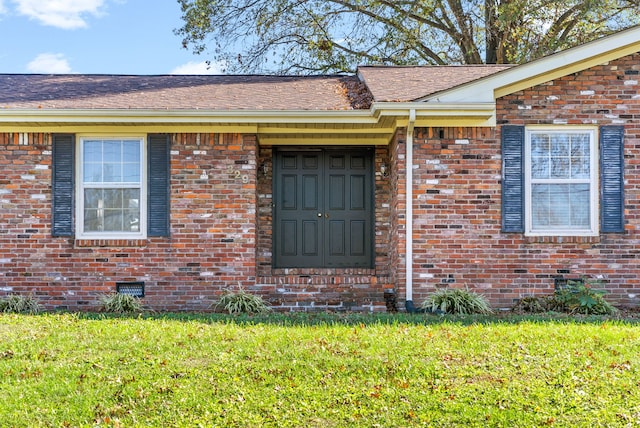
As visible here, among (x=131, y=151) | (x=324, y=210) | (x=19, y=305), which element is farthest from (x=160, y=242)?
(x=324, y=210)

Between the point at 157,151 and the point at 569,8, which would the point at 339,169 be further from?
the point at 569,8

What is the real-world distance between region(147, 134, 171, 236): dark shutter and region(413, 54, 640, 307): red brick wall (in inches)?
137

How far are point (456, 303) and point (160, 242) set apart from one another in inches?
163

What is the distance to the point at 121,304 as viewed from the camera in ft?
29.3

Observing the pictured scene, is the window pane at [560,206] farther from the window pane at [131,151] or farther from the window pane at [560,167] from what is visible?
the window pane at [131,151]

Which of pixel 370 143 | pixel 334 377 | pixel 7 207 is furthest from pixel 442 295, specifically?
pixel 7 207

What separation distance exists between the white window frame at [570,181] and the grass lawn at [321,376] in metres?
2.34

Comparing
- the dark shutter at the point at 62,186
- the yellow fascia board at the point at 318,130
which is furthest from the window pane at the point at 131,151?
the yellow fascia board at the point at 318,130

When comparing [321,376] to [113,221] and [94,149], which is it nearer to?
[113,221]

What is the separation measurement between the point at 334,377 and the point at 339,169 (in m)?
5.82

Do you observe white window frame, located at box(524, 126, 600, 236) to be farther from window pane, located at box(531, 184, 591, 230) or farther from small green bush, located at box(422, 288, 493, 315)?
small green bush, located at box(422, 288, 493, 315)

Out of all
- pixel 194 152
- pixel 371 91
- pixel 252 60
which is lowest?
pixel 194 152

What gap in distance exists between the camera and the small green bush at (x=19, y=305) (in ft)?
29.1

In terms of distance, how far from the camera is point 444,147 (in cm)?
937
